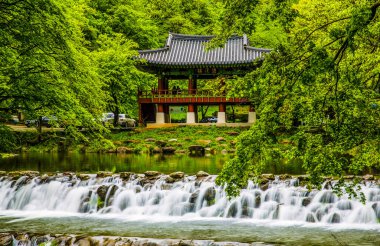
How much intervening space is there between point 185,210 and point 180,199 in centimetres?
63

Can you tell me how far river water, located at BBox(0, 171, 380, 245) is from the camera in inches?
496

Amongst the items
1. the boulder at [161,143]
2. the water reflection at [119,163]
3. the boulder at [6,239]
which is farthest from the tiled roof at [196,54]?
the boulder at [6,239]

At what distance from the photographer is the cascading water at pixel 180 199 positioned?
14250 millimetres

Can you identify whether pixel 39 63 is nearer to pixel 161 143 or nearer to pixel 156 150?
pixel 156 150

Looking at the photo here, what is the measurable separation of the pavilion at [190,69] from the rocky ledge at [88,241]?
95.1ft

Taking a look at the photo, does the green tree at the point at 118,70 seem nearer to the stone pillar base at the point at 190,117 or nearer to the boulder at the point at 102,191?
the stone pillar base at the point at 190,117

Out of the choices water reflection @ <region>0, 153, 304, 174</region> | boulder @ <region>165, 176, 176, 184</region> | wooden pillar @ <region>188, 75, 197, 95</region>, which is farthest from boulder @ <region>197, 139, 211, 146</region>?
boulder @ <region>165, 176, 176, 184</region>

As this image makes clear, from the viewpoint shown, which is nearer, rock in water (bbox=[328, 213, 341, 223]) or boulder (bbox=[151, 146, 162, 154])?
rock in water (bbox=[328, 213, 341, 223])

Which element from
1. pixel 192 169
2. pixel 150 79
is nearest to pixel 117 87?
pixel 150 79

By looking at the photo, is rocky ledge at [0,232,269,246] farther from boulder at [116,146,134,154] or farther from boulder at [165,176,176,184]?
boulder at [116,146,134,154]

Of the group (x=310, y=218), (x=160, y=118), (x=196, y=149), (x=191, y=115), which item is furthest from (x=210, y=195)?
(x=160, y=118)

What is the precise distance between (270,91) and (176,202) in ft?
32.7

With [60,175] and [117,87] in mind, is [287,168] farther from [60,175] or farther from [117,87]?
[117,87]

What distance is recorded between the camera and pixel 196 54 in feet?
137
